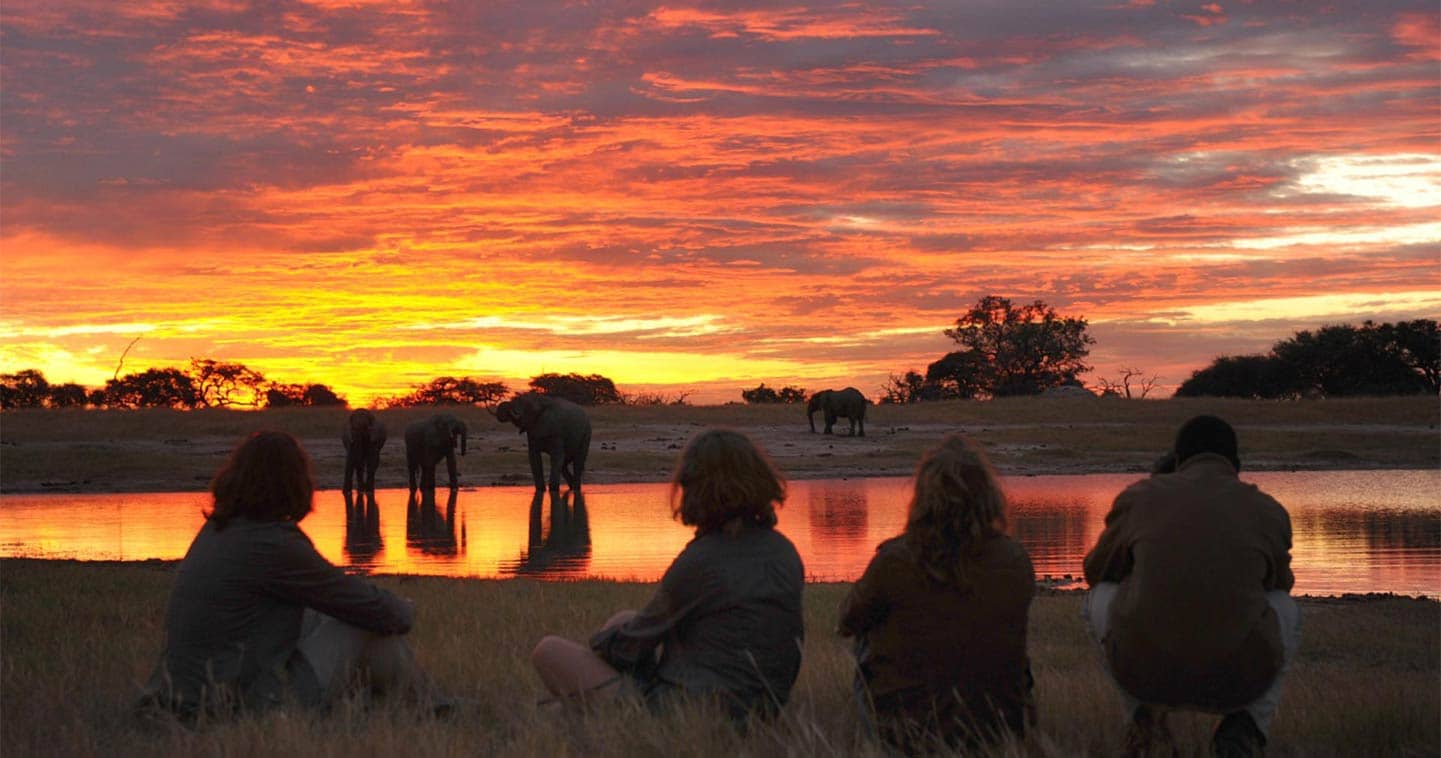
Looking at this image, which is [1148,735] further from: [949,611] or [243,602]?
[243,602]

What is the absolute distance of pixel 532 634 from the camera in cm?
969

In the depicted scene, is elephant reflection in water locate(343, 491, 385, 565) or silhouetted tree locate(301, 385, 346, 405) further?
silhouetted tree locate(301, 385, 346, 405)

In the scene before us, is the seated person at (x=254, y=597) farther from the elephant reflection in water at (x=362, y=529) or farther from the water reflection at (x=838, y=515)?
the water reflection at (x=838, y=515)

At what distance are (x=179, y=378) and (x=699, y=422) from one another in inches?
1275

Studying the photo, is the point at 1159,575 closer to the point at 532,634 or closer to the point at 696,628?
the point at 696,628

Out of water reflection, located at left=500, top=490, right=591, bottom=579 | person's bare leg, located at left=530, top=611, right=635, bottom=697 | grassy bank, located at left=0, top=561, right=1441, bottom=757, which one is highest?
person's bare leg, located at left=530, top=611, right=635, bottom=697

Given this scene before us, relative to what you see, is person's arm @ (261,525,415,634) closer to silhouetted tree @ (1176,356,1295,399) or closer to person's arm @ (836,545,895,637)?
person's arm @ (836,545,895,637)

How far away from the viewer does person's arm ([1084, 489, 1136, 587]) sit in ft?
18.2

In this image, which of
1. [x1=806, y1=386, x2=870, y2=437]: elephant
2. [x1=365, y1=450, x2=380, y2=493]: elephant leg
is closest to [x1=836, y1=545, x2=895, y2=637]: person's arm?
[x1=365, y1=450, x2=380, y2=493]: elephant leg

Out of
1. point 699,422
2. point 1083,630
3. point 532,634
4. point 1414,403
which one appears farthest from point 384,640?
point 1414,403

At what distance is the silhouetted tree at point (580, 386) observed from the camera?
7769 cm

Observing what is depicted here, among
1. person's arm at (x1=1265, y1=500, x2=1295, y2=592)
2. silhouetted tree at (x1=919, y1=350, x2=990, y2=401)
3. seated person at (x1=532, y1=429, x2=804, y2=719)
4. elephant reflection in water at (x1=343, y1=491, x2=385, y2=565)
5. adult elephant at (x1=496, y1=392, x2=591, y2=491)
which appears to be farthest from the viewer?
silhouetted tree at (x1=919, y1=350, x2=990, y2=401)

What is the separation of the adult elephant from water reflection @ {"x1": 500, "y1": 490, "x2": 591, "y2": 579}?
369 cm

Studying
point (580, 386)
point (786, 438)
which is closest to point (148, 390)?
point (580, 386)
